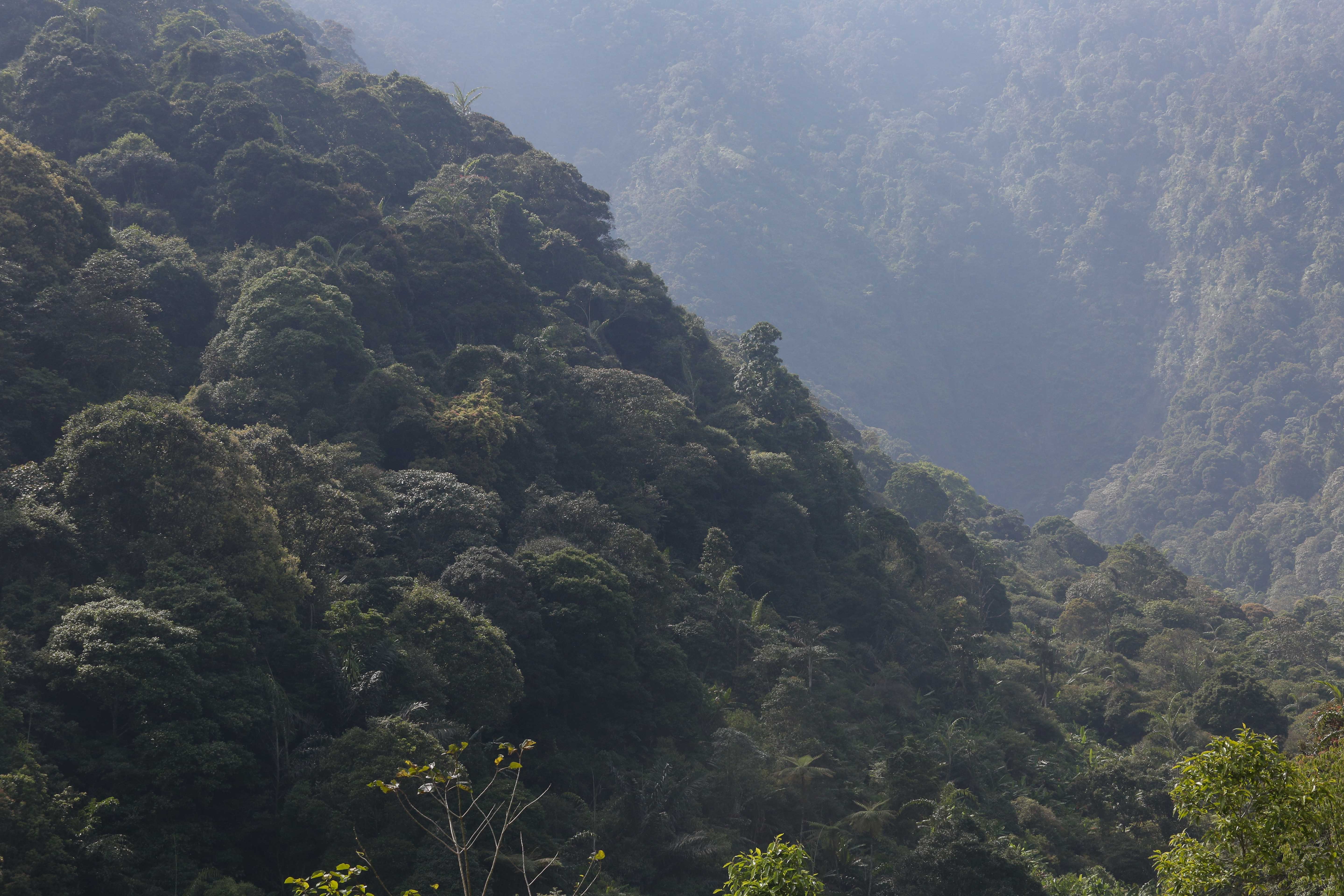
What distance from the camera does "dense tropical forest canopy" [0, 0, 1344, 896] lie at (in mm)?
17406

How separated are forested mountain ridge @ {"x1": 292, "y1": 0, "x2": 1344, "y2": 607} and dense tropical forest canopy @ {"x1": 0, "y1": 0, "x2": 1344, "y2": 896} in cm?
8634

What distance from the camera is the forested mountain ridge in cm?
14488

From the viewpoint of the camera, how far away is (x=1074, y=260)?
184m

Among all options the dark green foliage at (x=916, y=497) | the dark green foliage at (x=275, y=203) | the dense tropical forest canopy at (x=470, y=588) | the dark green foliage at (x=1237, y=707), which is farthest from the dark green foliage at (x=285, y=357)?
the dark green foliage at (x=916, y=497)

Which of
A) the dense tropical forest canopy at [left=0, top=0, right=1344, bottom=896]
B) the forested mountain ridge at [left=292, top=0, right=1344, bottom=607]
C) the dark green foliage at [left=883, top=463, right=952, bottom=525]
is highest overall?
the forested mountain ridge at [left=292, top=0, right=1344, bottom=607]

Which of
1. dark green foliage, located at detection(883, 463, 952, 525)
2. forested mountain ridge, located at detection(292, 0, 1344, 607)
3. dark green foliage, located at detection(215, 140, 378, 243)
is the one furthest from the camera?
forested mountain ridge, located at detection(292, 0, 1344, 607)

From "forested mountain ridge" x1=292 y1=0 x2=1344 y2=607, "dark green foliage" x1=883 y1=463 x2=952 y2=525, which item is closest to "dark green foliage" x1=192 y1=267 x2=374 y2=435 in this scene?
"dark green foliage" x1=883 y1=463 x2=952 y2=525

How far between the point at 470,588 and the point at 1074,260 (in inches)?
7096

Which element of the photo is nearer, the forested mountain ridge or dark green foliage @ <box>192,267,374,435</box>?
dark green foliage @ <box>192,267,374,435</box>

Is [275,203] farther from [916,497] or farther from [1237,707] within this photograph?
[1237,707]

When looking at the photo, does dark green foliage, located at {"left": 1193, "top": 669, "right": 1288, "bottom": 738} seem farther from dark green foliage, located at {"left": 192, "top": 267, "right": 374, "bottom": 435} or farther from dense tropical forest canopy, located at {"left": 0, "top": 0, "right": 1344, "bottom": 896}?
dark green foliage, located at {"left": 192, "top": 267, "right": 374, "bottom": 435}

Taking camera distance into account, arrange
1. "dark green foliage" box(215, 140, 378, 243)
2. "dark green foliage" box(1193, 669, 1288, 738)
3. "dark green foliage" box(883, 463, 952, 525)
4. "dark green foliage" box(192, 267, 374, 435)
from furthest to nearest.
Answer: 1. "dark green foliage" box(883, 463, 952, 525)
2. "dark green foliage" box(215, 140, 378, 243)
3. "dark green foliage" box(1193, 669, 1288, 738)
4. "dark green foliage" box(192, 267, 374, 435)

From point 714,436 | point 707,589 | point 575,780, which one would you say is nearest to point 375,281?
point 714,436

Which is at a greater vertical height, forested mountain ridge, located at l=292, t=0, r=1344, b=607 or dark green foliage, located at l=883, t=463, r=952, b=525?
forested mountain ridge, located at l=292, t=0, r=1344, b=607
